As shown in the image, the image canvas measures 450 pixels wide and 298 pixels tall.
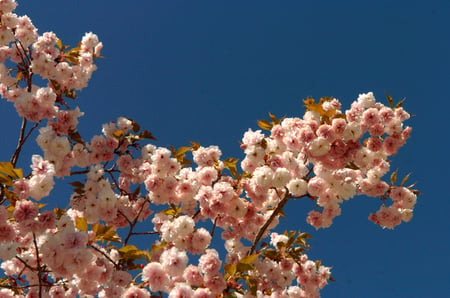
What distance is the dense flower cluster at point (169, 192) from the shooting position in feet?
13.0

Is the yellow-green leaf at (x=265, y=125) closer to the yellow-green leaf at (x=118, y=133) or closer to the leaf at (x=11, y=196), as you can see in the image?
the yellow-green leaf at (x=118, y=133)

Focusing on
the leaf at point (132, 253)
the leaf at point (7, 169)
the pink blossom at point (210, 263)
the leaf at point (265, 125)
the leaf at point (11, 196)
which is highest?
the leaf at point (265, 125)

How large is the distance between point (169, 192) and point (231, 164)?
90cm

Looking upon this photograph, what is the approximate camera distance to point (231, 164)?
5453 millimetres

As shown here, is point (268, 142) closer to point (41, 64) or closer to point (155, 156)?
point (155, 156)

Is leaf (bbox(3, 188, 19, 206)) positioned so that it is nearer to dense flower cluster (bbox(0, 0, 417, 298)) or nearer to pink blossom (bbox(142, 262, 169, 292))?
dense flower cluster (bbox(0, 0, 417, 298))

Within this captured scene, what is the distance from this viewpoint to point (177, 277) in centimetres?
409

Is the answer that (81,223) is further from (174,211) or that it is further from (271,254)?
(271,254)

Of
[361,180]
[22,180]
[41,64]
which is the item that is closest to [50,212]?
[22,180]

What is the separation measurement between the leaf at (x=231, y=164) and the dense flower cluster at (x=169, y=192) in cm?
3

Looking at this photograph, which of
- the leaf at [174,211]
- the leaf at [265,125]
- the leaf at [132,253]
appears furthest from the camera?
the leaf at [265,125]

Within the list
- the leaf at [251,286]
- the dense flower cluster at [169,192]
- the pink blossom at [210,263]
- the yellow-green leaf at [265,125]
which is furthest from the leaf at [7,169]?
the yellow-green leaf at [265,125]

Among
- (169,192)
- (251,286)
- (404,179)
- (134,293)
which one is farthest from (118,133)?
(404,179)

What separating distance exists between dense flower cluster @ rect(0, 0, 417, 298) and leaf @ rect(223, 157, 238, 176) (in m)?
0.03
